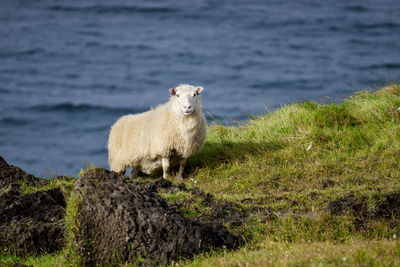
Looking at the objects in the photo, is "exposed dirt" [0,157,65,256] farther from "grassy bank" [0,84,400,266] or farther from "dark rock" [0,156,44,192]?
"dark rock" [0,156,44,192]

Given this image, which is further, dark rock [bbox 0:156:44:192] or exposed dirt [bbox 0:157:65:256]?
dark rock [bbox 0:156:44:192]

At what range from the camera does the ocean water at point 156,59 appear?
38656mm

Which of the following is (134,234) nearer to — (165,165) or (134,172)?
(165,165)

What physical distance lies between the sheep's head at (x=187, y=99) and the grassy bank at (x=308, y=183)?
1.29 m

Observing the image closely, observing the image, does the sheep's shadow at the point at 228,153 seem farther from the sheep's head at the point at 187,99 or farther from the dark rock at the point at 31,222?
the dark rock at the point at 31,222

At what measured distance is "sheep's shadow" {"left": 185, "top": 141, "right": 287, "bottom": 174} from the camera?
1050 centimetres

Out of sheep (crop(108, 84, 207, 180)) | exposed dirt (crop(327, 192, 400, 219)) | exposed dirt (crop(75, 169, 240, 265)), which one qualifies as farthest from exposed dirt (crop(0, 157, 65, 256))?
exposed dirt (crop(327, 192, 400, 219))

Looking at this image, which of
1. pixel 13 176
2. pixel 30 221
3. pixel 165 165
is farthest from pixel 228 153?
pixel 30 221

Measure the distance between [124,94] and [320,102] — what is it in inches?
1319

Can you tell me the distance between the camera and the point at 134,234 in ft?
21.6

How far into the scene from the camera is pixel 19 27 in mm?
60875

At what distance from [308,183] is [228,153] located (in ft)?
7.09

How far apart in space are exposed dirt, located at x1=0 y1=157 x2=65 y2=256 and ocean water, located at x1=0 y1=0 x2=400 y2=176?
2199 centimetres

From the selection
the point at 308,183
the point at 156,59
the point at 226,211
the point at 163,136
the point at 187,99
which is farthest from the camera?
the point at 156,59
